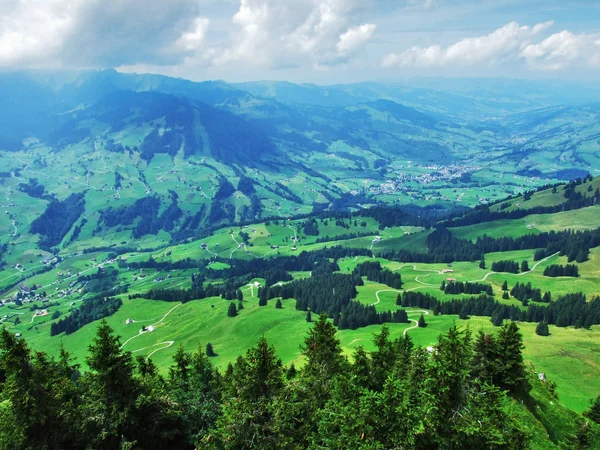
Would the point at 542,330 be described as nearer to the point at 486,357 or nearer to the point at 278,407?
the point at 486,357

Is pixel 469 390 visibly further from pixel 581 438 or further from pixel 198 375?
pixel 198 375

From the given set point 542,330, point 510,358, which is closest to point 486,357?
point 510,358

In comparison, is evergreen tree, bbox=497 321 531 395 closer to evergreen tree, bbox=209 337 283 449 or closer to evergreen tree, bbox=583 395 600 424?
evergreen tree, bbox=583 395 600 424

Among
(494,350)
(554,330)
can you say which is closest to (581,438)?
(494,350)

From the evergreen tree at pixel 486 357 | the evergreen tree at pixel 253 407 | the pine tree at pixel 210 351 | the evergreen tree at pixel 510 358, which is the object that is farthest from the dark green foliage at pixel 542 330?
the pine tree at pixel 210 351

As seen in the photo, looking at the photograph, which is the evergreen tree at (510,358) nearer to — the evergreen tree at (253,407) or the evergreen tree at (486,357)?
the evergreen tree at (486,357)

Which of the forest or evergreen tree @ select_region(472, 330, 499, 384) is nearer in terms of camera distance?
the forest

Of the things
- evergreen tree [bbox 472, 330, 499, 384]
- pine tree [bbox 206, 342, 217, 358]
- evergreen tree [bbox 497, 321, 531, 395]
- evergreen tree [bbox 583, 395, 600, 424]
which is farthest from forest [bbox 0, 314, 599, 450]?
pine tree [bbox 206, 342, 217, 358]

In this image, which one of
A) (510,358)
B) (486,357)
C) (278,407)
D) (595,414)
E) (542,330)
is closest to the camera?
(278,407)

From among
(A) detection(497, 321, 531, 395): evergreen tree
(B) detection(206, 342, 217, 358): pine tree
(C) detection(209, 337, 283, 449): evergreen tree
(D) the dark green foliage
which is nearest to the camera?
(C) detection(209, 337, 283, 449): evergreen tree

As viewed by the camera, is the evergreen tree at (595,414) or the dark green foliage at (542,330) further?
the dark green foliage at (542,330)

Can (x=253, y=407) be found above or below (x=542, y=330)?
above
